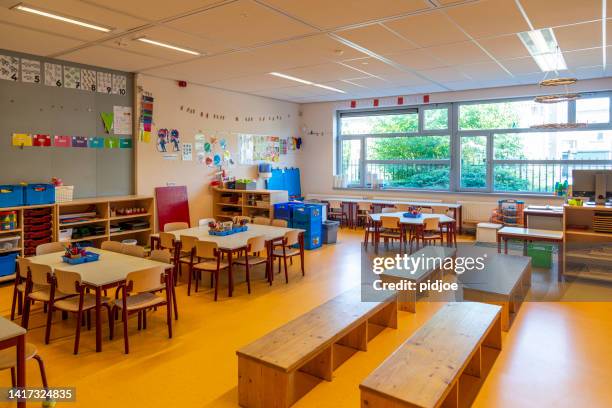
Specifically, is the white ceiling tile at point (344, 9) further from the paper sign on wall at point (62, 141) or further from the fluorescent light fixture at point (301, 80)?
the paper sign on wall at point (62, 141)

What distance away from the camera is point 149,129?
7113mm

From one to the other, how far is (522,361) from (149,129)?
616 centimetres

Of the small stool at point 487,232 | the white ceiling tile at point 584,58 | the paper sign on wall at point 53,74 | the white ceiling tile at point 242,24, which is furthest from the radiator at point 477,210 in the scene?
the paper sign on wall at point 53,74

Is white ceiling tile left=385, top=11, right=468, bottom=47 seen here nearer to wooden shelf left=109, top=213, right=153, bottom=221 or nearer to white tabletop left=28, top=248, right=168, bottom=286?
white tabletop left=28, top=248, right=168, bottom=286

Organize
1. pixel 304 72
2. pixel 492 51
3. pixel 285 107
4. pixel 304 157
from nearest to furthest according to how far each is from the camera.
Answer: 1. pixel 492 51
2. pixel 304 72
3. pixel 285 107
4. pixel 304 157

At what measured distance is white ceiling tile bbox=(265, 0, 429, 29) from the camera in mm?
3893

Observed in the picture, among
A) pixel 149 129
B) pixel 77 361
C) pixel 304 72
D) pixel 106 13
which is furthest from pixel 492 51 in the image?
pixel 77 361

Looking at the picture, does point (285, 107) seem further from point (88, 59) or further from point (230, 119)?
point (88, 59)

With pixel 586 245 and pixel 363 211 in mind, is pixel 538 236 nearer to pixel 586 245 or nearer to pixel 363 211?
pixel 586 245

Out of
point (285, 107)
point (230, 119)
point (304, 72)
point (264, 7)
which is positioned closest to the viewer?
point (264, 7)

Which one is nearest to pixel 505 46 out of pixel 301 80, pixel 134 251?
pixel 301 80

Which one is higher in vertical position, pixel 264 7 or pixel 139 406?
pixel 264 7

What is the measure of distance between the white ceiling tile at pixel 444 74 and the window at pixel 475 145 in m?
1.51

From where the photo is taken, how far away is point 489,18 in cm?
434
